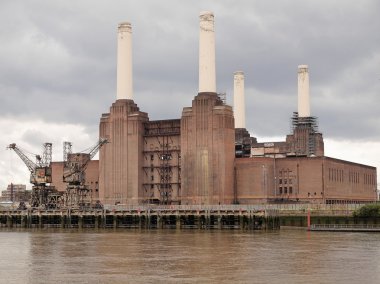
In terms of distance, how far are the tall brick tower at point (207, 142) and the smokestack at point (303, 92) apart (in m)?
26.1

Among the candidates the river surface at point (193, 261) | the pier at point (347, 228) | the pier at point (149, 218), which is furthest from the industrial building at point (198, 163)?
the river surface at point (193, 261)

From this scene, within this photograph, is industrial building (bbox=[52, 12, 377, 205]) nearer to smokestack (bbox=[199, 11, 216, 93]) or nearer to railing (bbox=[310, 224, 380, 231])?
smokestack (bbox=[199, 11, 216, 93])

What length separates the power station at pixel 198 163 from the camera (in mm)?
123062

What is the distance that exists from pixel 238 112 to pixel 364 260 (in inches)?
4296

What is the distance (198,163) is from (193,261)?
250 ft

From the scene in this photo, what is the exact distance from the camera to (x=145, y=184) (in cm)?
13175

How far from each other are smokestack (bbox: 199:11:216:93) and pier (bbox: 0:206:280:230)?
28.5m

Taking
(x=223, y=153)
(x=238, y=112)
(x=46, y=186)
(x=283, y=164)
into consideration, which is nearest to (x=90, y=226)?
(x=46, y=186)

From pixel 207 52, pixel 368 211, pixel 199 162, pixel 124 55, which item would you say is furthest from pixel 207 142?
pixel 368 211

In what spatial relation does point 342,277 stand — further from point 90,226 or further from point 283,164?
point 283,164

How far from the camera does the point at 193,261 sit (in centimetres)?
4797

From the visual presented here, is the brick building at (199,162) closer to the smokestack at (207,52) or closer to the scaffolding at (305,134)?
the smokestack at (207,52)

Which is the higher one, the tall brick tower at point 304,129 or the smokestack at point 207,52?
the smokestack at point 207,52

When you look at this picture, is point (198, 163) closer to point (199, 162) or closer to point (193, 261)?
point (199, 162)
